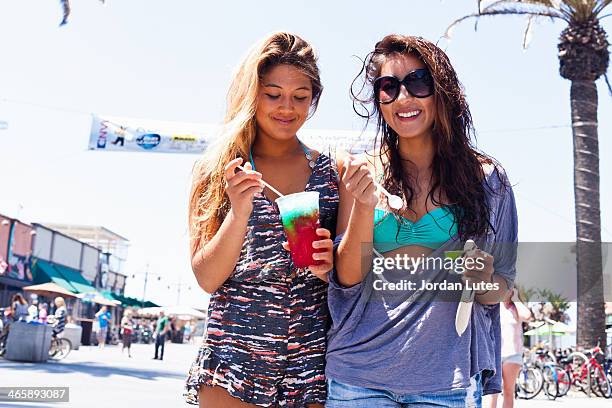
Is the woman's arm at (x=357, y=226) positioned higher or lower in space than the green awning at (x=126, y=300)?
higher

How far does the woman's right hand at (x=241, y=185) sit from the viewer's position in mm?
2129

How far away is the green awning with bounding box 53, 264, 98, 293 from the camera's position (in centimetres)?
3462

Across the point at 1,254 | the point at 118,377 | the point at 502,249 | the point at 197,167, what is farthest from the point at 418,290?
the point at 1,254

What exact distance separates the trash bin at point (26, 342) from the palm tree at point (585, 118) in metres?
11.4

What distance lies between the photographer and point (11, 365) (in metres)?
14.1

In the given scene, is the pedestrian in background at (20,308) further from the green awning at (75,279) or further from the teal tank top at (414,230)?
the teal tank top at (414,230)

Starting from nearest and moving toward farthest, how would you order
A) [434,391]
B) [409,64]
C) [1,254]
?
[434,391], [409,64], [1,254]

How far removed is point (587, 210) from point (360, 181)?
44.9 ft

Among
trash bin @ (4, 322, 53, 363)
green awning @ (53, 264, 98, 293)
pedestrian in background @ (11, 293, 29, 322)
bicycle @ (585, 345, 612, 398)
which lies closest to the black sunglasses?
bicycle @ (585, 345, 612, 398)

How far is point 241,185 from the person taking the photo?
84.1 inches

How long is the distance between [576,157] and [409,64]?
13.6 meters

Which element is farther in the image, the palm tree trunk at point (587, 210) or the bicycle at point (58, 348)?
the bicycle at point (58, 348)

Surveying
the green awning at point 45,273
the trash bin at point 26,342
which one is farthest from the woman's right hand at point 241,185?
the green awning at point 45,273

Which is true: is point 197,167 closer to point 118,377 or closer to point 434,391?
point 434,391
